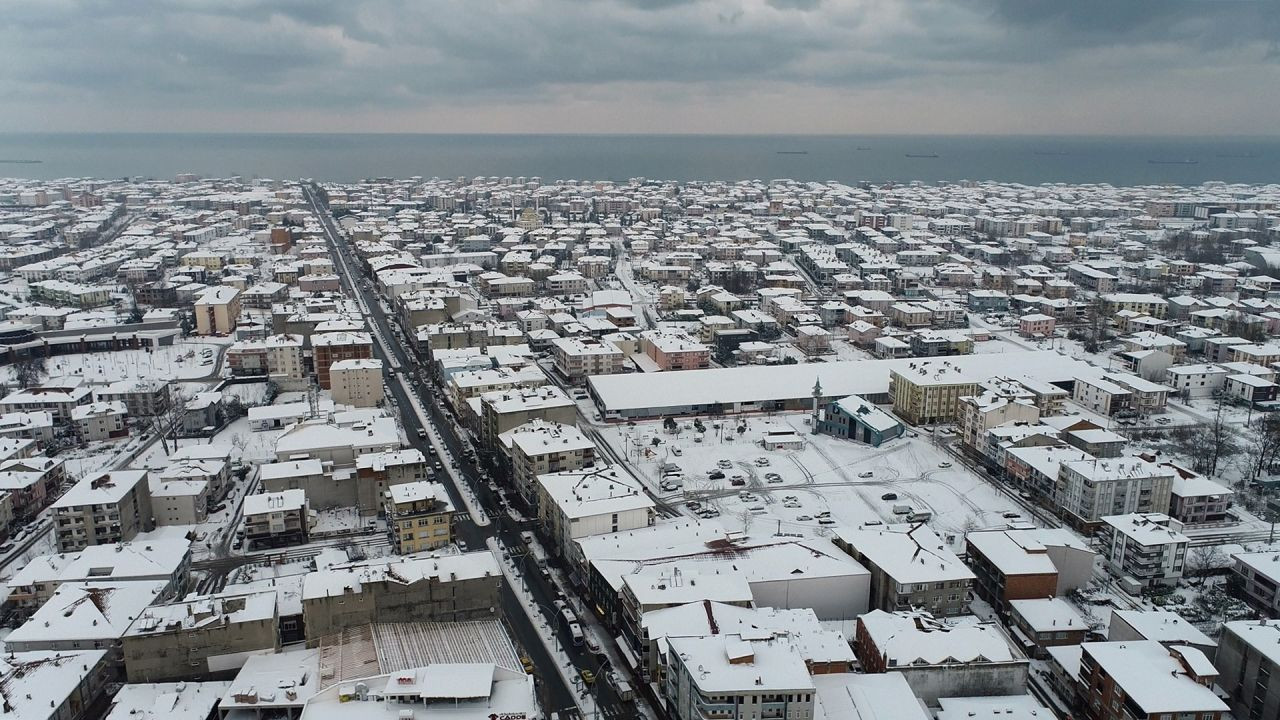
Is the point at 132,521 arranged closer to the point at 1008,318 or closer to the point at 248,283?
the point at 248,283

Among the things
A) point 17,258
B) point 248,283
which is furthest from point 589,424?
point 17,258

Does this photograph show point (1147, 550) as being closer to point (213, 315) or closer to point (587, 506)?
point (587, 506)

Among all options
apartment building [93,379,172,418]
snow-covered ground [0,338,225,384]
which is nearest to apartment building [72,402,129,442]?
apartment building [93,379,172,418]

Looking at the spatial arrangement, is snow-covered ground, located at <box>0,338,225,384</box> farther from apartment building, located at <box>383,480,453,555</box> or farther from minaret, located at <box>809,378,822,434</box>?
minaret, located at <box>809,378,822,434</box>

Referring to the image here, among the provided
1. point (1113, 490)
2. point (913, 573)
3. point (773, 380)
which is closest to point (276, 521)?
point (913, 573)

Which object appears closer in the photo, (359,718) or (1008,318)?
(359,718)

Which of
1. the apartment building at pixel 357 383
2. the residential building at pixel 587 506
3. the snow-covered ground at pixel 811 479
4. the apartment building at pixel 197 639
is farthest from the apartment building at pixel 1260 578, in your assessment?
the apartment building at pixel 357 383
